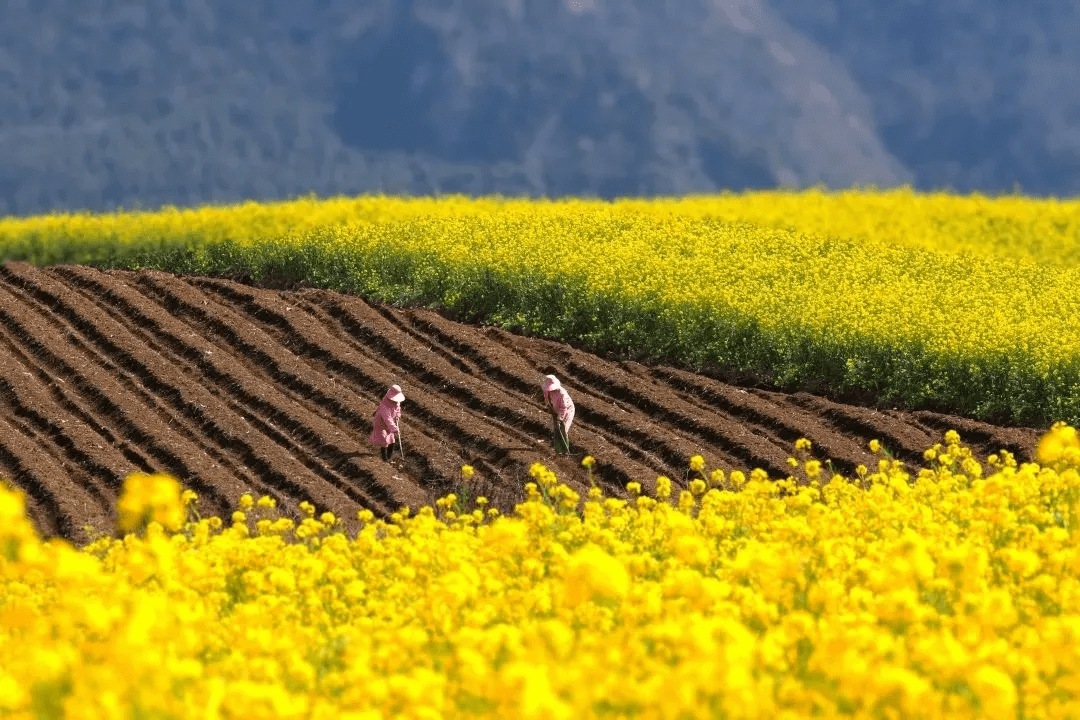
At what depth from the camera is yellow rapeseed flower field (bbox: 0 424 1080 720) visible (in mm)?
6242

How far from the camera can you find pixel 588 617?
8.71m

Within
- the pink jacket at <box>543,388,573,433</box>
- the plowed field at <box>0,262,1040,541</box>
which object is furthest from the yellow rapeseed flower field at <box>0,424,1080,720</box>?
the pink jacket at <box>543,388,573,433</box>

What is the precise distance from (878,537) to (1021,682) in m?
3.58

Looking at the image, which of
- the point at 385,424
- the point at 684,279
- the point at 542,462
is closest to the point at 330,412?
the point at 385,424

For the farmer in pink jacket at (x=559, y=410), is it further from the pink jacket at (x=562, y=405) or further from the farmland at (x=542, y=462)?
the farmland at (x=542, y=462)

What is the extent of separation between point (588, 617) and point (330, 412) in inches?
487

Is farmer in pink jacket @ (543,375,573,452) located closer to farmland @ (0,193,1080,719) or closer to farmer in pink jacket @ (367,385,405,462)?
farmland @ (0,193,1080,719)


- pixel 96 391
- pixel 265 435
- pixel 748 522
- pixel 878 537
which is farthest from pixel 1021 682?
pixel 96 391

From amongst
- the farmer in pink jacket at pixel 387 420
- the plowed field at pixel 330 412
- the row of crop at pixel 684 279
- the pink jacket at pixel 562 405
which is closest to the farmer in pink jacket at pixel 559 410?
the pink jacket at pixel 562 405

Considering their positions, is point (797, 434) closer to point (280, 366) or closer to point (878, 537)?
point (280, 366)

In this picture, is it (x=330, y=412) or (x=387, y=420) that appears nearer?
(x=387, y=420)

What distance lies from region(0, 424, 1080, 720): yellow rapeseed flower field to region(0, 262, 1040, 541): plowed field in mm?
5333

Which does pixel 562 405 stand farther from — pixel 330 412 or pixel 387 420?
pixel 330 412

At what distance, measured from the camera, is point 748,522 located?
39.5 feet
